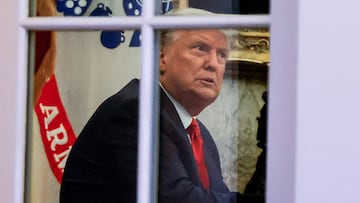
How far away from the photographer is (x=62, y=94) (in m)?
1.36

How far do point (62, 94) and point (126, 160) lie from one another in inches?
6.8

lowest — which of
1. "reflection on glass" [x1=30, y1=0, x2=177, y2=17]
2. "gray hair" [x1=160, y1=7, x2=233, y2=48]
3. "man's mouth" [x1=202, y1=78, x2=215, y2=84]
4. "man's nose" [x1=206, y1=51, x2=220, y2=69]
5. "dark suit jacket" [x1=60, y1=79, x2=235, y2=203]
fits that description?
"dark suit jacket" [x1=60, y1=79, x2=235, y2=203]

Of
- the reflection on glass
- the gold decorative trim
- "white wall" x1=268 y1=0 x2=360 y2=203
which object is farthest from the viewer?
the reflection on glass

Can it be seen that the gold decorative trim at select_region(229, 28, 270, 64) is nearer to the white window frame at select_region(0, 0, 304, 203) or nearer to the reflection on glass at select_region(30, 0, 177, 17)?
the white window frame at select_region(0, 0, 304, 203)

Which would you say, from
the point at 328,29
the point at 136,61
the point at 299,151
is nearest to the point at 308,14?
the point at 328,29

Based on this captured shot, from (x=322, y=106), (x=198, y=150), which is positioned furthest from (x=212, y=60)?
(x=322, y=106)

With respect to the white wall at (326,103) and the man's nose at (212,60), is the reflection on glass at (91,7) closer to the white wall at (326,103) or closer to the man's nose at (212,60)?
the man's nose at (212,60)

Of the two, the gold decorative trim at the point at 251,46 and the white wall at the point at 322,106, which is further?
the gold decorative trim at the point at 251,46

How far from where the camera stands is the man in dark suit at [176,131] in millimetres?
1239

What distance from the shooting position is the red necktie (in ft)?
4.10

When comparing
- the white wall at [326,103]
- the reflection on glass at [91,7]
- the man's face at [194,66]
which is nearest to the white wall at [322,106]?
the white wall at [326,103]

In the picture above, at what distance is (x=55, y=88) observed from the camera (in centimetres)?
137

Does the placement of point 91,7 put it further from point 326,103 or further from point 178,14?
point 326,103

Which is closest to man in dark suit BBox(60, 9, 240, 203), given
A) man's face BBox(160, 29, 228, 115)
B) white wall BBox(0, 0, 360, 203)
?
man's face BBox(160, 29, 228, 115)
